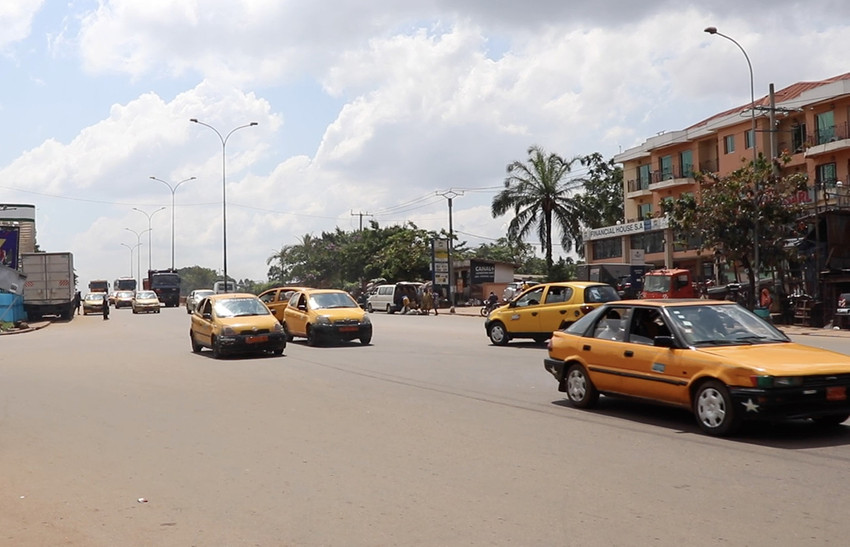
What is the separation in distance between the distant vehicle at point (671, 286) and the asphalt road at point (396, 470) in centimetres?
2299

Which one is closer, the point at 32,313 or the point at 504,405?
the point at 504,405

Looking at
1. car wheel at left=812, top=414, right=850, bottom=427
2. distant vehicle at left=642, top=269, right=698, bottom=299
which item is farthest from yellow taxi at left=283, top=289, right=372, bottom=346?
distant vehicle at left=642, top=269, right=698, bottom=299

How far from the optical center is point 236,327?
19.8 metres

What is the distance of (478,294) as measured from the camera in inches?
2554

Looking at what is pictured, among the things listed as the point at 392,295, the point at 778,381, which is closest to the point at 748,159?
the point at 392,295

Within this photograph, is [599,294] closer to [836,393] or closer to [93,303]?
[836,393]

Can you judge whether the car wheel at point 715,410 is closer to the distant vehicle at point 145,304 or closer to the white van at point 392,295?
the white van at point 392,295

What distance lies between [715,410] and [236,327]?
1312cm

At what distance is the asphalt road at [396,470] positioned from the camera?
578cm

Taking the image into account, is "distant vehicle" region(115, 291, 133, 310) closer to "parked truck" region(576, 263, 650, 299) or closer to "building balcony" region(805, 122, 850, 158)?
"parked truck" region(576, 263, 650, 299)

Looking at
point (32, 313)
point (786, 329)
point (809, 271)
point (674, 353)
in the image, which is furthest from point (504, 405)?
point (32, 313)

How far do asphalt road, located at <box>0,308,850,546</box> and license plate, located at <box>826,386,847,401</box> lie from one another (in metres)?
0.45

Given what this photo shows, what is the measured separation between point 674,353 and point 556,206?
44.1m

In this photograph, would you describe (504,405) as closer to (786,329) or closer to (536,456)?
(536,456)
